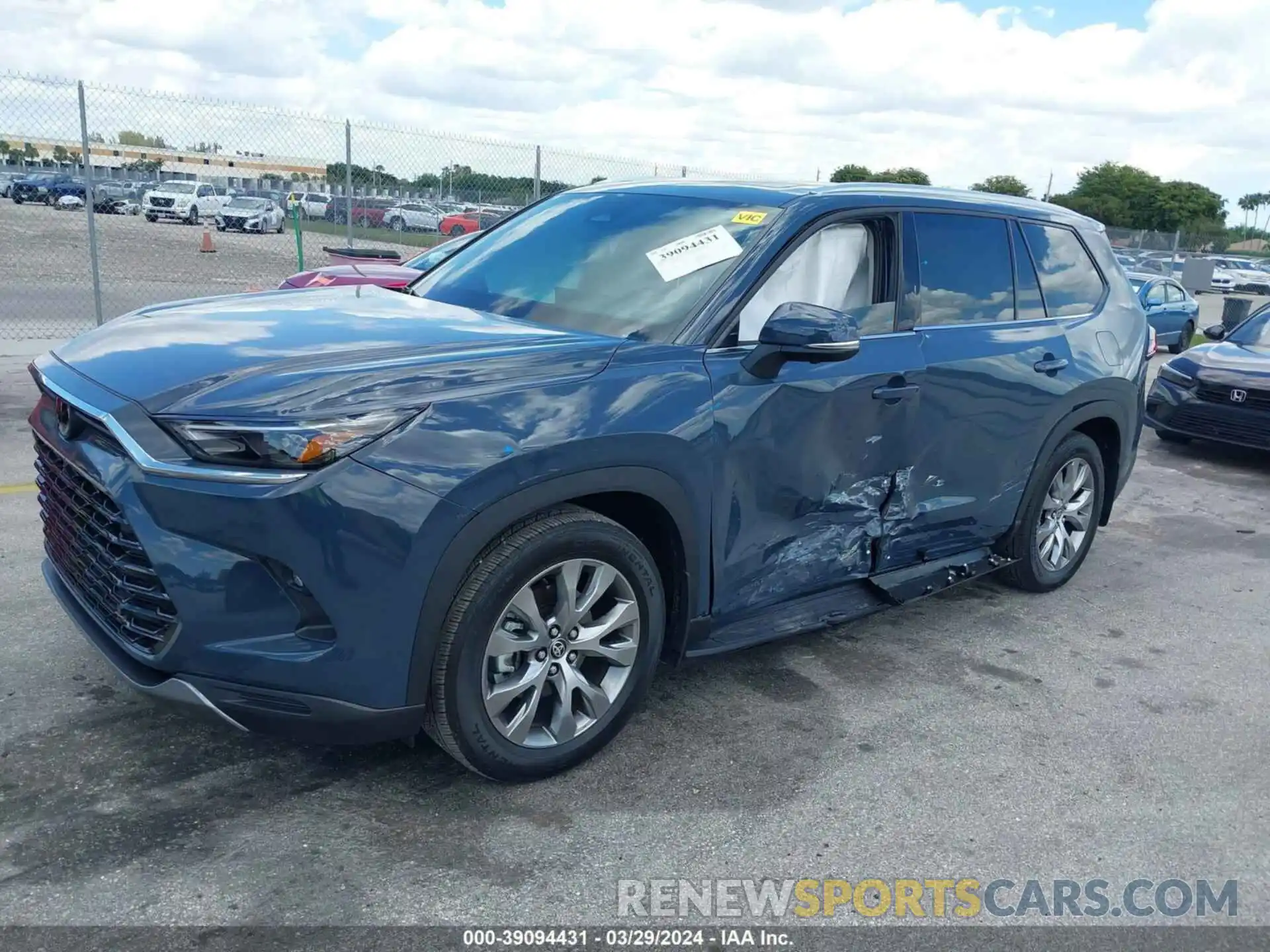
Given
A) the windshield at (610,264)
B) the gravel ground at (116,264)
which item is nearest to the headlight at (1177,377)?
the windshield at (610,264)

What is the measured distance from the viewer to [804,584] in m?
3.99

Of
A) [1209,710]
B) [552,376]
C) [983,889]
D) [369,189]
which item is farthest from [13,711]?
[369,189]

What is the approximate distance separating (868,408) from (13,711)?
121 inches

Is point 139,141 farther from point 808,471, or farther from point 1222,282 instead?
point 1222,282

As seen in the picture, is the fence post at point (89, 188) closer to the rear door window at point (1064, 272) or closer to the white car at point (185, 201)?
the rear door window at point (1064, 272)

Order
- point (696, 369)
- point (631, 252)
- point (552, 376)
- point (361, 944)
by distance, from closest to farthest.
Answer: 1. point (361, 944)
2. point (552, 376)
3. point (696, 369)
4. point (631, 252)

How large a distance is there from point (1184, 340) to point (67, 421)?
62.4 feet

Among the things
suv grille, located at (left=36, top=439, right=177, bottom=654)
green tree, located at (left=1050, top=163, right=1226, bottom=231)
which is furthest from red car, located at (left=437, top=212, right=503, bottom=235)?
green tree, located at (left=1050, top=163, right=1226, bottom=231)

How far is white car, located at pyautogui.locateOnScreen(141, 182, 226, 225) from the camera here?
36.5m

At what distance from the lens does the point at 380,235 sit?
1973cm

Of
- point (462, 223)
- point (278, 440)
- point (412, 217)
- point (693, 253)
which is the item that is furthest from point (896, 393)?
point (462, 223)

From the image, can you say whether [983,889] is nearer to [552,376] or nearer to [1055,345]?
[552,376]

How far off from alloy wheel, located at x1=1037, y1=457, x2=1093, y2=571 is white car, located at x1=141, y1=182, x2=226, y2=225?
36.2 m

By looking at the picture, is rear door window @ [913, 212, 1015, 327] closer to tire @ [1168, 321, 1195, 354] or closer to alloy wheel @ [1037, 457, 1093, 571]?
alloy wheel @ [1037, 457, 1093, 571]
